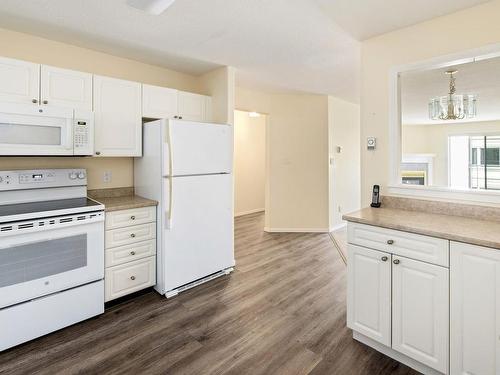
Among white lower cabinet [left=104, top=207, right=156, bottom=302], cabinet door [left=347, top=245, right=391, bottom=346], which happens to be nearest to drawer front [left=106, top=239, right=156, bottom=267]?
white lower cabinet [left=104, top=207, right=156, bottom=302]

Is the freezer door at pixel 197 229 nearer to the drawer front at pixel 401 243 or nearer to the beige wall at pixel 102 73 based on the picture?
the beige wall at pixel 102 73

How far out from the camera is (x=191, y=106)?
3213mm

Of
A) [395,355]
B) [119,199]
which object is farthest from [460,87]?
[119,199]

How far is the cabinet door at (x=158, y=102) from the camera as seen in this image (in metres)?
2.85

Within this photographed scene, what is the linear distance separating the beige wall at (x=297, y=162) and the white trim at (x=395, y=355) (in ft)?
9.85

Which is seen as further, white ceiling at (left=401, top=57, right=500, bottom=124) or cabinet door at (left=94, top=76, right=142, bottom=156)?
cabinet door at (left=94, top=76, right=142, bottom=156)

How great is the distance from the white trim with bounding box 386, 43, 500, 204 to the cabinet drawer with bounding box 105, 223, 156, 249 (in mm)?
2102

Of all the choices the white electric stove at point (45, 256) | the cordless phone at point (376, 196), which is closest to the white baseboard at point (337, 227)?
the cordless phone at point (376, 196)

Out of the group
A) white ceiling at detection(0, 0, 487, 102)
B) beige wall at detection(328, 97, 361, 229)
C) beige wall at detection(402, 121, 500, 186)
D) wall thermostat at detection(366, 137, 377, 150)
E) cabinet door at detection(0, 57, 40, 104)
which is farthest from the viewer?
beige wall at detection(328, 97, 361, 229)

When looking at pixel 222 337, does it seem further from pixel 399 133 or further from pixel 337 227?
pixel 337 227

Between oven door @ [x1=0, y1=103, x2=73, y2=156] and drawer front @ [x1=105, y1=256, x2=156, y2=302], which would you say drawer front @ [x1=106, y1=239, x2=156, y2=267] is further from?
oven door @ [x1=0, y1=103, x2=73, y2=156]

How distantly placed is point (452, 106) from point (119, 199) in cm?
307

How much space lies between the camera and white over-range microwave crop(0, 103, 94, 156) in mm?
2057

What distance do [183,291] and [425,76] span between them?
276 cm
